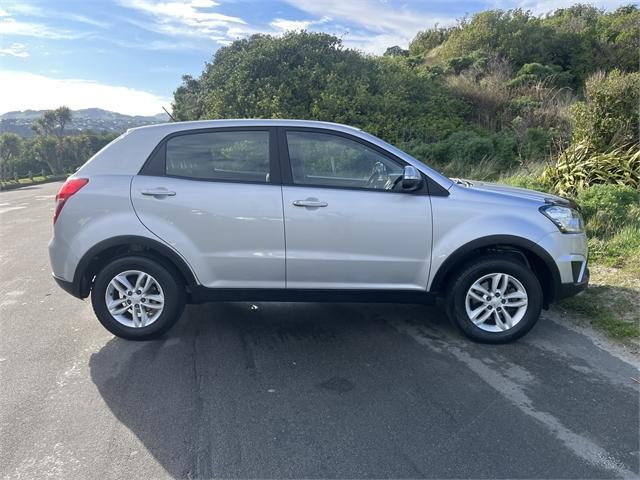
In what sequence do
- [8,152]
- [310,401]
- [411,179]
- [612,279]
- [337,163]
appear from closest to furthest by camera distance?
[310,401], [411,179], [337,163], [612,279], [8,152]

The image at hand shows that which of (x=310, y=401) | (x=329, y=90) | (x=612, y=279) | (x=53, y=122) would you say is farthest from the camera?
(x=53, y=122)

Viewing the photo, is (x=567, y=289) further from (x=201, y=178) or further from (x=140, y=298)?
(x=140, y=298)

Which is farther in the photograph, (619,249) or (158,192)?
(619,249)

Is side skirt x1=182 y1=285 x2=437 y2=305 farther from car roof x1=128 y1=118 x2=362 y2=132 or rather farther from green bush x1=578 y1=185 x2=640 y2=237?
green bush x1=578 y1=185 x2=640 y2=237

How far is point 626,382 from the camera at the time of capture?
3572mm

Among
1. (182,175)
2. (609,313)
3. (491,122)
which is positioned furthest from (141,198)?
(491,122)

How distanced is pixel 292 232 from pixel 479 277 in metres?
1.62

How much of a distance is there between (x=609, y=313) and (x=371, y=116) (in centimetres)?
1047

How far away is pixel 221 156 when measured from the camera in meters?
4.22

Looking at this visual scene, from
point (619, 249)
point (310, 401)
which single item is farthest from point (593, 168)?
point (310, 401)

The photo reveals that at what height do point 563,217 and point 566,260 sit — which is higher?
point 563,217

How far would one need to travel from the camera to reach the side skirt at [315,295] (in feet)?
13.7

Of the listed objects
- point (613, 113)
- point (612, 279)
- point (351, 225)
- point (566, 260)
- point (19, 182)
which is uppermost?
point (613, 113)

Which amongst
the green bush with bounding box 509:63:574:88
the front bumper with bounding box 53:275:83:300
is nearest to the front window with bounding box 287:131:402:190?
the front bumper with bounding box 53:275:83:300
